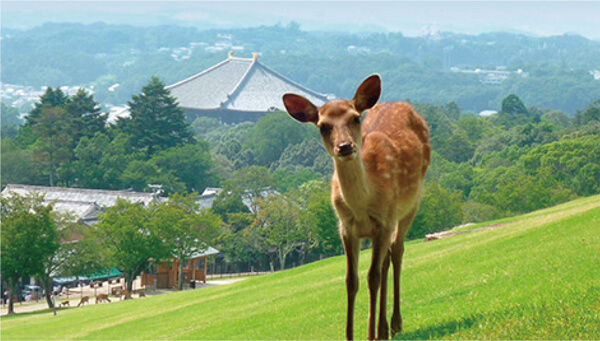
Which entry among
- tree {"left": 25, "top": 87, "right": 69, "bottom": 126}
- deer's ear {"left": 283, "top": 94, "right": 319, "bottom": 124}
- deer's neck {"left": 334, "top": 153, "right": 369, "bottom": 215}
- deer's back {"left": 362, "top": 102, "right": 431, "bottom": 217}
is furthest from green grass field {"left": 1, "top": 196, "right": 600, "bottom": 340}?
tree {"left": 25, "top": 87, "right": 69, "bottom": 126}

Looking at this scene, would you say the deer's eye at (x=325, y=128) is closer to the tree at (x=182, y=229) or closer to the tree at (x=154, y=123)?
the tree at (x=182, y=229)

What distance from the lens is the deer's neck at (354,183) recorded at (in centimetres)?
530

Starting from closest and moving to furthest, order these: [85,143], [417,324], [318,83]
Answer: [417,324], [85,143], [318,83]

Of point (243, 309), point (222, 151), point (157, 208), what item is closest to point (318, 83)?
point (222, 151)

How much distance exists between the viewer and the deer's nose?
197 inches

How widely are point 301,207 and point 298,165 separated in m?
19.0

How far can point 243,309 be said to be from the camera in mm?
11953

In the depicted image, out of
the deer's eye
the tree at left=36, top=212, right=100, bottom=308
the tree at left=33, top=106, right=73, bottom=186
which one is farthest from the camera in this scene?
the tree at left=33, top=106, right=73, bottom=186

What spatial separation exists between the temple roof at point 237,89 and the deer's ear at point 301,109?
84381 mm

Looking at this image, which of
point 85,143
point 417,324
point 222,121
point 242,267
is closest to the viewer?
point 417,324

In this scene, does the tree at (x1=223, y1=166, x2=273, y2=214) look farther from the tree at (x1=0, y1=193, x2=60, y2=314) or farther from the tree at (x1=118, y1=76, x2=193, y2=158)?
the tree at (x1=0, y1=193, x2=60, y2=314)

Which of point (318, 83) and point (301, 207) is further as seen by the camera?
point (318, 83)

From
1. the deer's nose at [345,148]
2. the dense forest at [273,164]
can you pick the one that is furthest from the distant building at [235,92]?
the deer's nose at [345,148]

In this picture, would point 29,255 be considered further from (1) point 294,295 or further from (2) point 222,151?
(2) point 222,151
